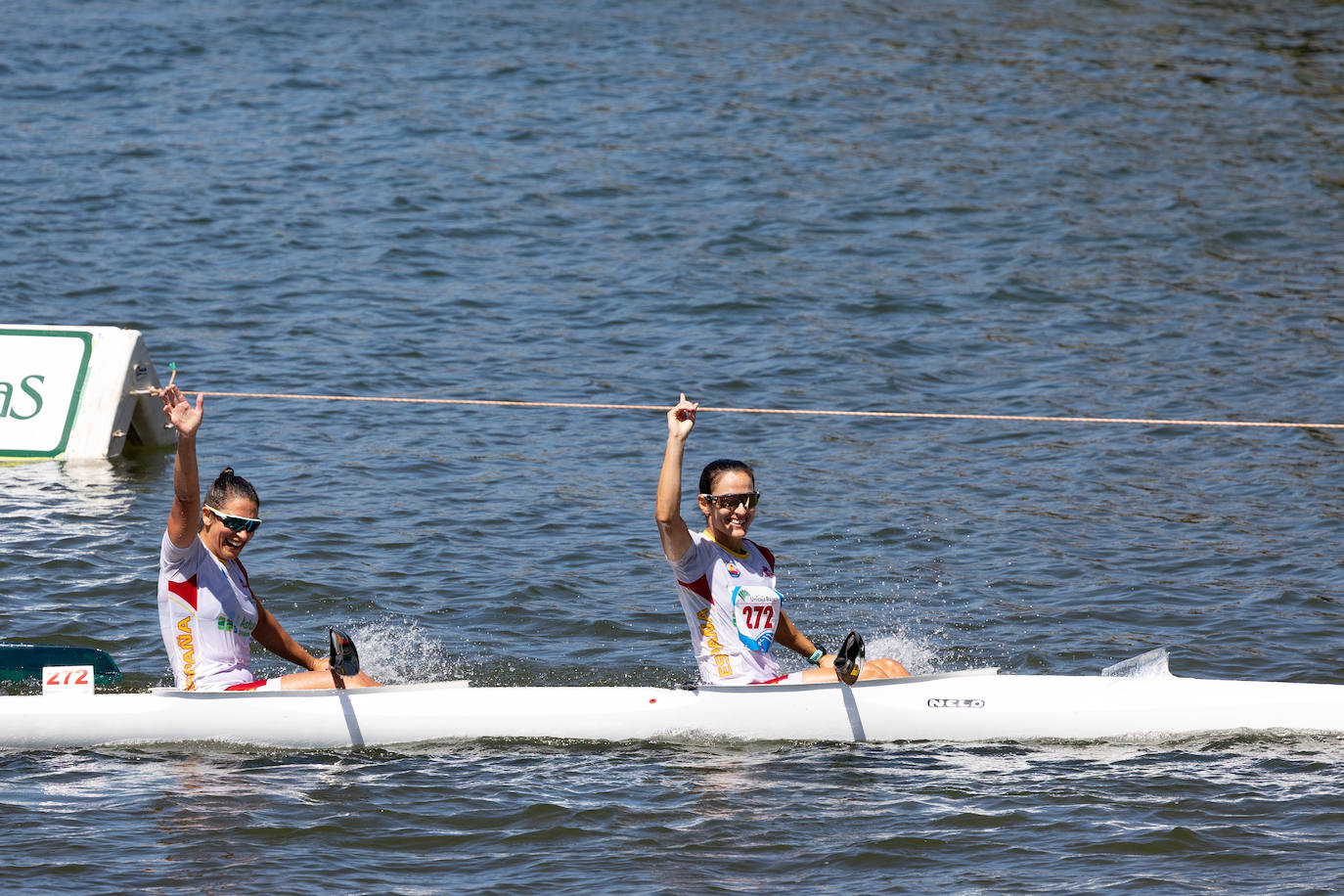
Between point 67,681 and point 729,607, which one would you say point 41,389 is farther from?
point 729,607

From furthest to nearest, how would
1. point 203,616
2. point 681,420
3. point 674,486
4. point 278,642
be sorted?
point 278,642 < point 203,616 < point 681,420 < point 674,486

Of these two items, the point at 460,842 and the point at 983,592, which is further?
the point at 983,592

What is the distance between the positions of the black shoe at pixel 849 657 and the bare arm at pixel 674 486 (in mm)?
846

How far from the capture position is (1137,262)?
679 inches

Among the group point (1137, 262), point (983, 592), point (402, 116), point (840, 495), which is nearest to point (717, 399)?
point (840, 495)

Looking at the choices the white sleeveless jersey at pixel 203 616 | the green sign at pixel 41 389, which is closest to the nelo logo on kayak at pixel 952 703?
the white sleeveless jersey at pixel 203 616

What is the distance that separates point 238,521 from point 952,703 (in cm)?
332

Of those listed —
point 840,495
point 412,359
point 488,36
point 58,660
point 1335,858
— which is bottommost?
point 1335,858

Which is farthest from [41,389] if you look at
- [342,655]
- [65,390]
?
[342,655]

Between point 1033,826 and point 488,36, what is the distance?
2034cm

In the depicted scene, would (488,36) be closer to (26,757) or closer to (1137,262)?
(1137,262)

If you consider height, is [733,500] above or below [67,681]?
above

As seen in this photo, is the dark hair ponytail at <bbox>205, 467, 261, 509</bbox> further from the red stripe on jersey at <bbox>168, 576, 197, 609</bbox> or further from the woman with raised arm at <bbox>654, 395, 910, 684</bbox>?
the woman with raised arm at <bbox>654, 395, 910, 684</bbox>

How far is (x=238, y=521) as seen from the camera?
7484 mm
